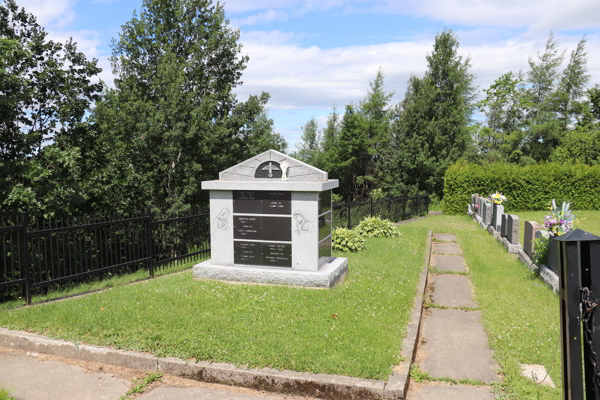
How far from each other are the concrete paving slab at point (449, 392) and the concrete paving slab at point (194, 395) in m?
1.43

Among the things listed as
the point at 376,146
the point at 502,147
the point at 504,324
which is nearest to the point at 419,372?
the point at 504,324

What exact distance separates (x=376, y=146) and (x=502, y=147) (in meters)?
12.5

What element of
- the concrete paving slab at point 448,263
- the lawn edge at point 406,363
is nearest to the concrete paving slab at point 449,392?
the lawn edge at point 406,363

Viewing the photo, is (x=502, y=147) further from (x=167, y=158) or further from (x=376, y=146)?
(x=167, y=158)

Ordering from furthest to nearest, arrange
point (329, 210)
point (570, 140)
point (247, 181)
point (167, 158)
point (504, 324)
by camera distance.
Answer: point (570, 140), point (167, 158), point (329, 210), point (247, 181), point (504, 324)

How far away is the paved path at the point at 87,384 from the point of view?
4.53 meters

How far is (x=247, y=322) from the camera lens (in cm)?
605

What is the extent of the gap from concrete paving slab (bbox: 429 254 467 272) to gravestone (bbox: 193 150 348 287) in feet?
12.1

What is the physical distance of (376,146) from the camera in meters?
42.8

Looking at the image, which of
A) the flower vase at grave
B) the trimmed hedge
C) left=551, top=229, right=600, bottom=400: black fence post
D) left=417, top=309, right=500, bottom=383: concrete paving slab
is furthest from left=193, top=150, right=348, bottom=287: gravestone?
the trimmed hedge

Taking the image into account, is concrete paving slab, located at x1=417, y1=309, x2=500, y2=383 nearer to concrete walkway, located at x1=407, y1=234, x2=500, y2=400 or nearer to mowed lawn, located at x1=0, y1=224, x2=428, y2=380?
concrete walkway, located at x1=407, y1=234, x2=500, y2=400

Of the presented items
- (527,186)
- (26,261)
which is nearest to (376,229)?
(26,261)

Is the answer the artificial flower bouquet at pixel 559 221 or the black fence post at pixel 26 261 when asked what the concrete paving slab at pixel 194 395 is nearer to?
the black fence post at pixel 26 261

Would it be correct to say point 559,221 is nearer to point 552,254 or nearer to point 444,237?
point 552,254
